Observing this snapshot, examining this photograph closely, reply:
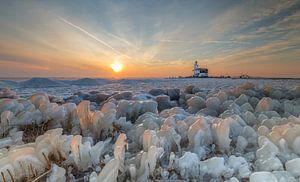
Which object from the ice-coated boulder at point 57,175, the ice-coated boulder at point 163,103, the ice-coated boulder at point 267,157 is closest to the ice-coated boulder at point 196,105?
the ice-coated boulder at point 163,103

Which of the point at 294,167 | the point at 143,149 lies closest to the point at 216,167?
the point at 294,167

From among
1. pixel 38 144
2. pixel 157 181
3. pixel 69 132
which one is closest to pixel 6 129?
pixel 69 132

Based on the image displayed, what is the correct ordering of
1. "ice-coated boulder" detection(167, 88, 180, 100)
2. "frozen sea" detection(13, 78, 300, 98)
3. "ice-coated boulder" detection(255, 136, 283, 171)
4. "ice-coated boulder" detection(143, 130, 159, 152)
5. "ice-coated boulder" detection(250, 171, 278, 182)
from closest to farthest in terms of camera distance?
"ice-coated boulder" detection(250, 171, 278, 182), "ice-coated boulder" detection(255, 136, 283, 171), "ice-coated boulder" detection(143, 130, 159, 152), "ice-coated boulder" detection(167, 88, 180, 100), "frozen sea" detection(13, 78, 300, 98)

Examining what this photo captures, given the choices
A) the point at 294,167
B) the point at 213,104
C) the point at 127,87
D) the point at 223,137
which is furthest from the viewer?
the point at 127,87

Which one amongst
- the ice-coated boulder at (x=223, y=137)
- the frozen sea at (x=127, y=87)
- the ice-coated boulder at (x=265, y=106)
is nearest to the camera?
the ice-coated boulder at (x=223, y=137)

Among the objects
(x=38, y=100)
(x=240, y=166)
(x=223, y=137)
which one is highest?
(x=38, y=100)

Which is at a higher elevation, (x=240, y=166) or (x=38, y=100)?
(x=38, y=100)

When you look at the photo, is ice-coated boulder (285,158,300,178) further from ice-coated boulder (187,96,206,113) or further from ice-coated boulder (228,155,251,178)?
ice-coated boulder (187,96,206,113)

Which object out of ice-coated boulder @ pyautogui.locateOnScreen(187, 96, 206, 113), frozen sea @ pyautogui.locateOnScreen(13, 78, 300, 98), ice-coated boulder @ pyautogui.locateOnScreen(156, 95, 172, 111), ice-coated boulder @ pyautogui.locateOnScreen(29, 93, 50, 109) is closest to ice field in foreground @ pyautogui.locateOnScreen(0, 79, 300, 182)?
ice-coated boulder @ pyautogui.locateOnScreen(29, 93, 50, 109)

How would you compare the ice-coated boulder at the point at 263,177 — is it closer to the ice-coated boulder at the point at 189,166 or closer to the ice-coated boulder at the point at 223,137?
the ice-coated boulder at the point at 189,166

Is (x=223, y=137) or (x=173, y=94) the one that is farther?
(x=173, y=94)

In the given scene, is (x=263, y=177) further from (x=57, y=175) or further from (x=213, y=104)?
(x=213, y=104)

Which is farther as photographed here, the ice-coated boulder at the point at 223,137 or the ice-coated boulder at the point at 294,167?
the ice-coated boulder at the point at 223,137

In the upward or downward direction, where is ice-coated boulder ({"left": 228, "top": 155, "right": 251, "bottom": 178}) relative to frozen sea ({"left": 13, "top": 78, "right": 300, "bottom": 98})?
downward
